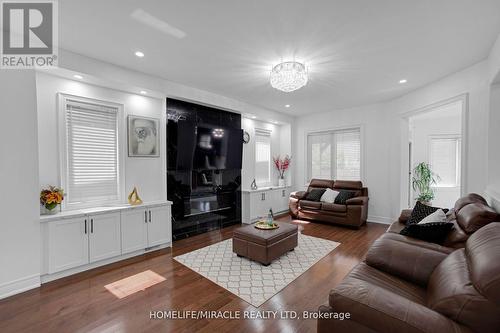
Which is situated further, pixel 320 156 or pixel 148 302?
pixel 320 156

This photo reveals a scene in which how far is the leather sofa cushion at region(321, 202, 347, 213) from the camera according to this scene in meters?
4.98

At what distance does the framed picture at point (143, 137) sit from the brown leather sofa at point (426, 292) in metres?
3.50

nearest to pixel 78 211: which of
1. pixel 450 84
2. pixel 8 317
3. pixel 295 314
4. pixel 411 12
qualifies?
pixel 8 317

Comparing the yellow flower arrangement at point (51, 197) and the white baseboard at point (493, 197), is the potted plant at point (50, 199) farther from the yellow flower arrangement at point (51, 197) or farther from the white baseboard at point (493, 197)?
the white baseboard at point (493, 197)

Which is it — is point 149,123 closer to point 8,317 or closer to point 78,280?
point 78,280

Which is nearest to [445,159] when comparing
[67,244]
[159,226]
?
[159,226]

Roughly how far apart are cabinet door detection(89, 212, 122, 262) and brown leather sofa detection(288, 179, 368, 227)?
13.0 ft

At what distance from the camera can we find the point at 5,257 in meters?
2.44

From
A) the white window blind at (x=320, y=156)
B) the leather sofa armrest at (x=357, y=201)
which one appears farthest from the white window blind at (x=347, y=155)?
the leather sofa armrest at (x=357, y=201)

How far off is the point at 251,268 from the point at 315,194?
3.20 metres

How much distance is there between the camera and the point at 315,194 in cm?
571

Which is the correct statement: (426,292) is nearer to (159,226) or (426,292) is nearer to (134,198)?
(159,226)

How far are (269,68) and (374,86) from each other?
7.25 ft

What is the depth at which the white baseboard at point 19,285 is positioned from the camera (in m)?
2.41
